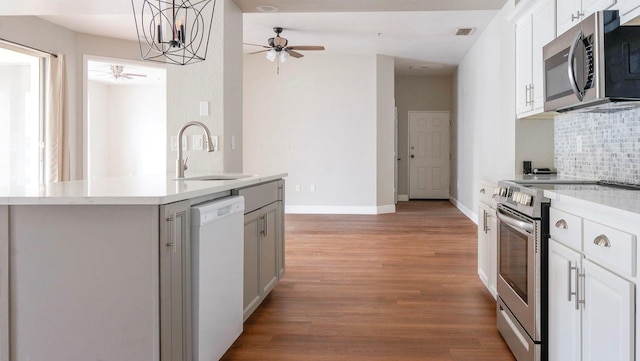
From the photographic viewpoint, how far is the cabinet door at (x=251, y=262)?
8.28ft

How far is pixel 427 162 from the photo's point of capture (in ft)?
32.7

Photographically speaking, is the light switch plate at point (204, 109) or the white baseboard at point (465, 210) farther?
the white baseboard at point (465, 210)

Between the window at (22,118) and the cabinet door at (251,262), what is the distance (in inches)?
175

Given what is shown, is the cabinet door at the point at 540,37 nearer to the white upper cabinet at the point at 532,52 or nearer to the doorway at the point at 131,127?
the white upper cabinet at the point at 532,52

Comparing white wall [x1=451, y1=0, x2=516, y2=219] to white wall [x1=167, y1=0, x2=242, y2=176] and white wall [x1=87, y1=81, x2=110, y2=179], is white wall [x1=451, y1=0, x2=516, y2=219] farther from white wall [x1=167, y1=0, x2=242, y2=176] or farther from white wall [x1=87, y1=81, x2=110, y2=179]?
white wall [x1=87, y1=81, x2=110, y2=179]

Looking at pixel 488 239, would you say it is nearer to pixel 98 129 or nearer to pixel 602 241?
pixel 602 241

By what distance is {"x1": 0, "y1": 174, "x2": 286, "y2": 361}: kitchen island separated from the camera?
1558mm

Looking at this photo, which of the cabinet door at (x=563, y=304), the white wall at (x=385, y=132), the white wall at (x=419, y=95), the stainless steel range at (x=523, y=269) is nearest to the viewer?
the cabinet door at (x=563, y=304)

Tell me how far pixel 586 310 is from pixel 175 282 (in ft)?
4.85

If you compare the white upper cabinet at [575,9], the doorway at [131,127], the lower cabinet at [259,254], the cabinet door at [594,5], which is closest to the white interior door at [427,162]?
the doorway at [131,127]

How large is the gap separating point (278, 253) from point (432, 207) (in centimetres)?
589

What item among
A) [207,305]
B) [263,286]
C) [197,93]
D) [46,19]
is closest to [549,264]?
[207,305]

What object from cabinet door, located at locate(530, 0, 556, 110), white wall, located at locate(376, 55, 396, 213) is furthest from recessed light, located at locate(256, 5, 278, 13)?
white wall, located at locate(376, 55, 396, 213)

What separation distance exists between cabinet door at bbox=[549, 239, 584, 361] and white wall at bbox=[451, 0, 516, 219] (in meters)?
1.82
